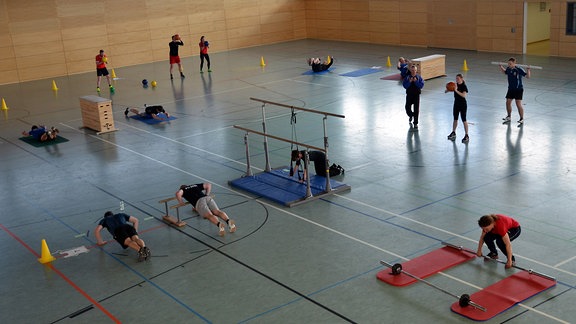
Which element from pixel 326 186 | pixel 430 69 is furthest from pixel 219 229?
pixel 430 69

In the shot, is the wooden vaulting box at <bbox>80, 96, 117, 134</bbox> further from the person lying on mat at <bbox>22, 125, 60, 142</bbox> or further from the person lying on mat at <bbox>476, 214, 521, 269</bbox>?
the person lying on mat at <bbox>476, 214, 521, 269</bbox>

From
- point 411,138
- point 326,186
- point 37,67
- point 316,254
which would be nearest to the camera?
point 316,254

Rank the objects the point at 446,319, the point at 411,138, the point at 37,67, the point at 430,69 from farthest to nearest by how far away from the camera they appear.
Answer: the point at 37,67
the point at 430,69
the point at 411,138
the point at 446,319

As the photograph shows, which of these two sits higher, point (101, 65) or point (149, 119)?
point (101, 65)

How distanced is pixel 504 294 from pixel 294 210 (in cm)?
525

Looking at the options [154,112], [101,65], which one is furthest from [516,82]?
[101,65]

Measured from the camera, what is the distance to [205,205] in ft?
43.7

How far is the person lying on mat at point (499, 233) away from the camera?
10.5 metres

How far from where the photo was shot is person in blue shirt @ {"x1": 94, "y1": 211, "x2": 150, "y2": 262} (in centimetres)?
1223

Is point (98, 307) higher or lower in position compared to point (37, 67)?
lower

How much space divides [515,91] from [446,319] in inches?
451

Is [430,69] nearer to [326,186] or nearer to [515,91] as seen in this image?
[515,91]

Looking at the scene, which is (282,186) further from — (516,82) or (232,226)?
(516,82)

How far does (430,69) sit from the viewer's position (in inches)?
1065
